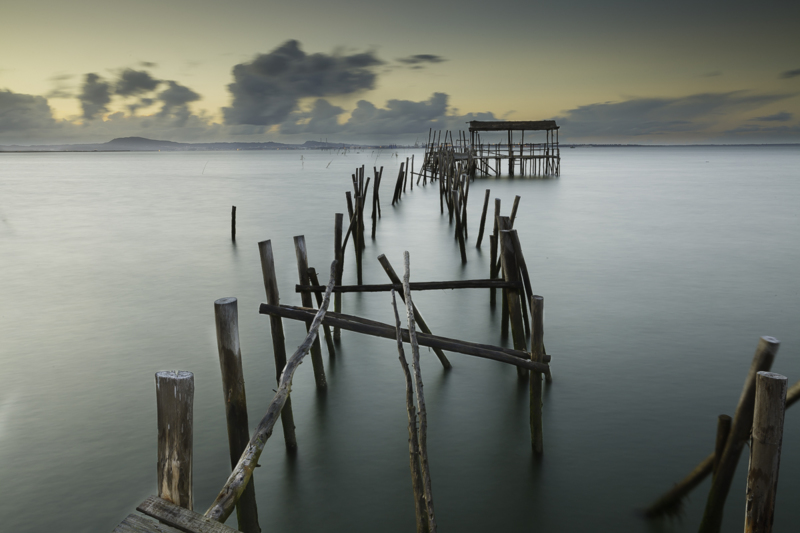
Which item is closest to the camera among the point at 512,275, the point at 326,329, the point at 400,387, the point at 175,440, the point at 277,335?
the point at 175,440

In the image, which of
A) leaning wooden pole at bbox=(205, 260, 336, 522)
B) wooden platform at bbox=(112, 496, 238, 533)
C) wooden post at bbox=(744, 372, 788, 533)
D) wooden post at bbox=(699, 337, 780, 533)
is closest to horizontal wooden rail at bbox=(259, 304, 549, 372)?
leaning wooden pole at bbox=(205, 260, 336, 522)

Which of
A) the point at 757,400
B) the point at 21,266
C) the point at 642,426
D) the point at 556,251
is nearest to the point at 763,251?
the point at 556,251

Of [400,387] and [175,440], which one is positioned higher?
[175,440]

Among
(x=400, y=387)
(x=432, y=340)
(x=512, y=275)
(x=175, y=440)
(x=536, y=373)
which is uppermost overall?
(x=512, y=275)

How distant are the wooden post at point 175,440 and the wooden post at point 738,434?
2.52 meters

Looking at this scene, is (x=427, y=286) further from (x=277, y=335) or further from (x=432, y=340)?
(x=277, y=335)

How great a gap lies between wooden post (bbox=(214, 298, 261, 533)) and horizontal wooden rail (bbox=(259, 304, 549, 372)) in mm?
1080

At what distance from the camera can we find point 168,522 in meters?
2.12

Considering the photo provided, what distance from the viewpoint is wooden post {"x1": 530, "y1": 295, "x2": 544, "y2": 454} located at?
11.7ft

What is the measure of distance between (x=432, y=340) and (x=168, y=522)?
2.05 meters

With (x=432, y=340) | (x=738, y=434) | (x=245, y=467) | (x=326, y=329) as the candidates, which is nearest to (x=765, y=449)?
(x=738, y=434)

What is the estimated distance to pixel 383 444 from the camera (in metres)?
4.39

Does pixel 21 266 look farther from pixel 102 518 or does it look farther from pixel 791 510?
pixel 791 510

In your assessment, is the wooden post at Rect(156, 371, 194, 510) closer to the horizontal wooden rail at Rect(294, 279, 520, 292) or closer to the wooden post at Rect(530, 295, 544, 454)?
the wooden post at Rect(530, 295, 544, 454)
